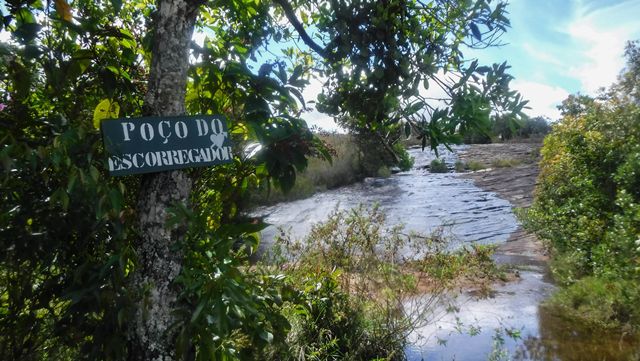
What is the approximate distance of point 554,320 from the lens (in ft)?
19.0

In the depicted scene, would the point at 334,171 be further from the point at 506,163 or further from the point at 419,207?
the point at 506,163

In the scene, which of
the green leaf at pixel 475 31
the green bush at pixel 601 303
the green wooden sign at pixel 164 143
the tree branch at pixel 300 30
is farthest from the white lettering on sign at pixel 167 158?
the green bush at pixel 601 303

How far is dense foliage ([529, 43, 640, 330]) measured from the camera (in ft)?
17.3

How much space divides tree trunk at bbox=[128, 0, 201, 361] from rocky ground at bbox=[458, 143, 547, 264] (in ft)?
26.7

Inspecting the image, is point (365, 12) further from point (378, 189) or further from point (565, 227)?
point (378, 189)

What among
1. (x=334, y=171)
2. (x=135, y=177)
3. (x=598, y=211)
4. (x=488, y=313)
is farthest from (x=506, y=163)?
(x=135, y=177)

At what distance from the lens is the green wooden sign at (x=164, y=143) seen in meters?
1.64

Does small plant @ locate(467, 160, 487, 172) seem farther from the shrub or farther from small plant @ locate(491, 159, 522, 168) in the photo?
the shrub

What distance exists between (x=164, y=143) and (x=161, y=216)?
25cm

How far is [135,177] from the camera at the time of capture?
2025 millimetres

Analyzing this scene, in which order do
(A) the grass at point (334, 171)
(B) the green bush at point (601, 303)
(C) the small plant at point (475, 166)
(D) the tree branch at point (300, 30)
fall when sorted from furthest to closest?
(C) the small plant at point (475, 166) → (A) the grass at point (334, 171) → (B) the green bush at point (601, 303) → (D) the tree branch at point (300, 30)

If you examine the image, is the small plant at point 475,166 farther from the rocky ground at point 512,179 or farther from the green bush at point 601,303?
the green bush at point 601,303

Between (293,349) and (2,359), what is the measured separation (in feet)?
6.34

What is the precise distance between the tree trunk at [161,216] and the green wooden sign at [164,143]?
2.8 inches
